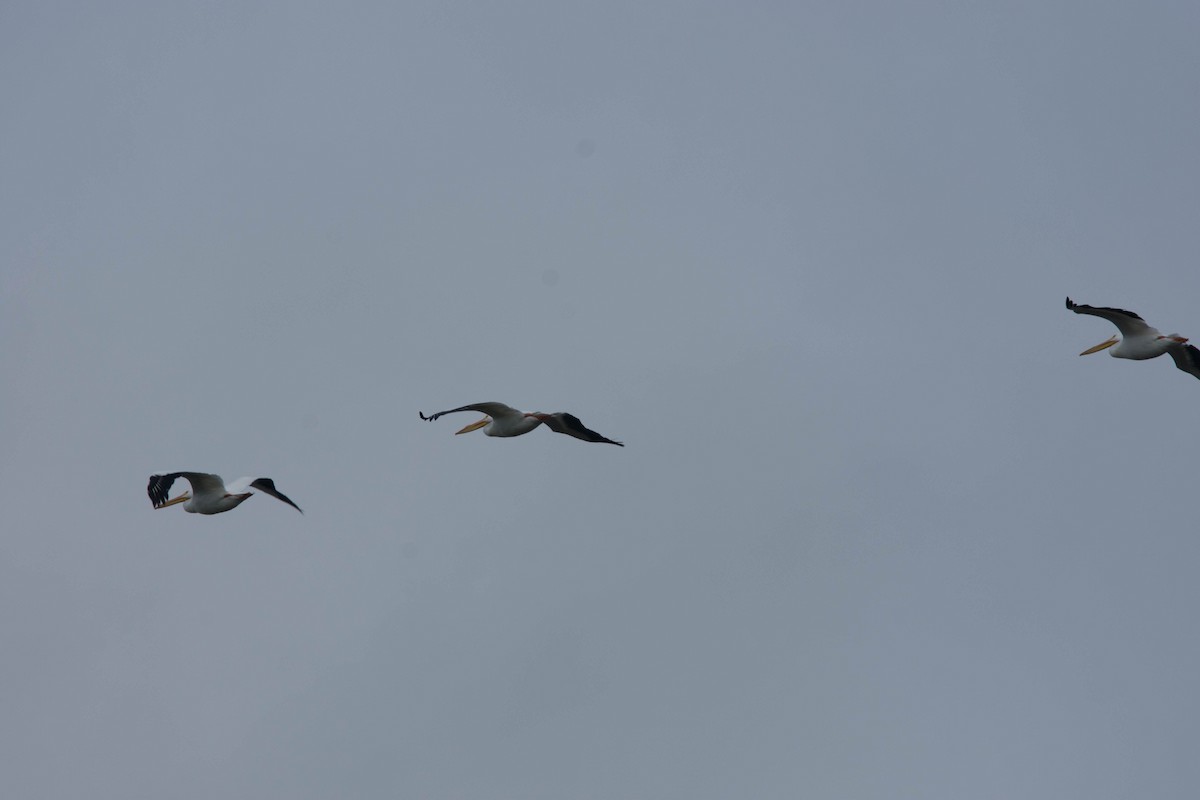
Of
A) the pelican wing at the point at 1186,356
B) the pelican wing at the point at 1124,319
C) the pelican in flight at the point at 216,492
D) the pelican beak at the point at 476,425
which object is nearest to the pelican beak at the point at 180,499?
the pelican in flight at the point at 216,492

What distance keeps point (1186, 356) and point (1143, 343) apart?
88cm

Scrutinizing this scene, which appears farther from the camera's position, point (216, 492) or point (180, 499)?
point (180, 499)

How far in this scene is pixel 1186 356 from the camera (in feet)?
107

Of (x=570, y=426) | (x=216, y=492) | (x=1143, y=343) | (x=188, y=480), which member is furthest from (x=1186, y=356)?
(x=188, y=480)

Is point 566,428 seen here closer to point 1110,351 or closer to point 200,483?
point 200,483

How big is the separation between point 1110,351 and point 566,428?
33.2 ft

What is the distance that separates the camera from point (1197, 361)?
106ft

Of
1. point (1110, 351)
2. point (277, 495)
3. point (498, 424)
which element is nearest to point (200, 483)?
point (277, 495)

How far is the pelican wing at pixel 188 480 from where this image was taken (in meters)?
30.8

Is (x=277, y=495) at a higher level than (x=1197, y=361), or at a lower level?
lower

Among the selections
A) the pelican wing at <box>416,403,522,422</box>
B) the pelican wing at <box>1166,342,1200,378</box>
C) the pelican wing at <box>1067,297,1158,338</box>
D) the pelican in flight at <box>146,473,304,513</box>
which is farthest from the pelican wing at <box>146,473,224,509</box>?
the pelican wing at <box>1166,342,1200,378</box>

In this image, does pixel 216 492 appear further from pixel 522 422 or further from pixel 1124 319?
pixel 1124 319

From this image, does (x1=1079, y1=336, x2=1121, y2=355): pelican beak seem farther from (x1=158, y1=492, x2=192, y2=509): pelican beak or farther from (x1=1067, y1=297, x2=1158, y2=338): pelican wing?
(x1=158, y1=492, x2=192, y2=509): pelican beak

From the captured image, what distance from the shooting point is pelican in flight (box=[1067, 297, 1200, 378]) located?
104 feet
